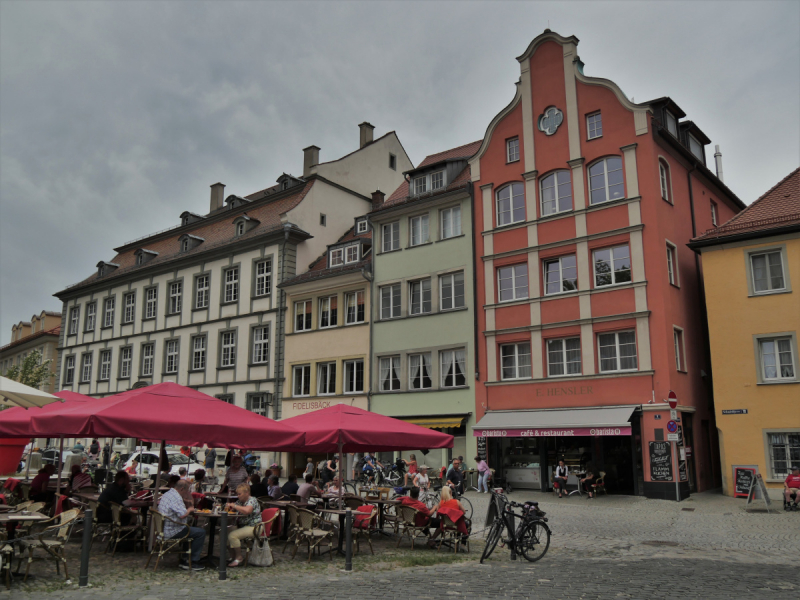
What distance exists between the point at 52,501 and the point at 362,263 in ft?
66.2

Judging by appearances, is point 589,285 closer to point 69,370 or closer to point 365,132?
point 365,132

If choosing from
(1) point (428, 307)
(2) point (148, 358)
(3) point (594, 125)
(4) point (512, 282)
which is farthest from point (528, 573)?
(2) point (148, 358)

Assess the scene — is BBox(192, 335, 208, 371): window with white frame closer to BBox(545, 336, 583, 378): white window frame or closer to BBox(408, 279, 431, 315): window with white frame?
BBox(408, 279, 431, 315): window with white frame

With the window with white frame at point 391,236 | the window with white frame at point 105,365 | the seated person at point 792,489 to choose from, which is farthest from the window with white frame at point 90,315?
the seated person at point 792,489

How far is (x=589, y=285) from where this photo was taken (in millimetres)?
25062

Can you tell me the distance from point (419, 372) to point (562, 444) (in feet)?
22.8

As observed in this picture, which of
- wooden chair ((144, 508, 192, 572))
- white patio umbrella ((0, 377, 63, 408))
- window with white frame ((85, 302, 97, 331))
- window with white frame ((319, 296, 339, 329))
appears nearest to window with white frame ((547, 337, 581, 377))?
window with white frame ((319, 296, 339, 329))

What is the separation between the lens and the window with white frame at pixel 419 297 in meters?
30.1

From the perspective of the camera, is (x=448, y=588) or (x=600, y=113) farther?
(x=600, y=113)

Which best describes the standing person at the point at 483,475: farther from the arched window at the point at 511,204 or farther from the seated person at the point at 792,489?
the seated person at the point at 792,489

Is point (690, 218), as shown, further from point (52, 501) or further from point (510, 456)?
point (52, 501)

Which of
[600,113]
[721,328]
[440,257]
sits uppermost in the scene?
[600,113]

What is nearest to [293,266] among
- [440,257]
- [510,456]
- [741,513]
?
[440,257]

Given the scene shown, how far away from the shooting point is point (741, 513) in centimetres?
1898
